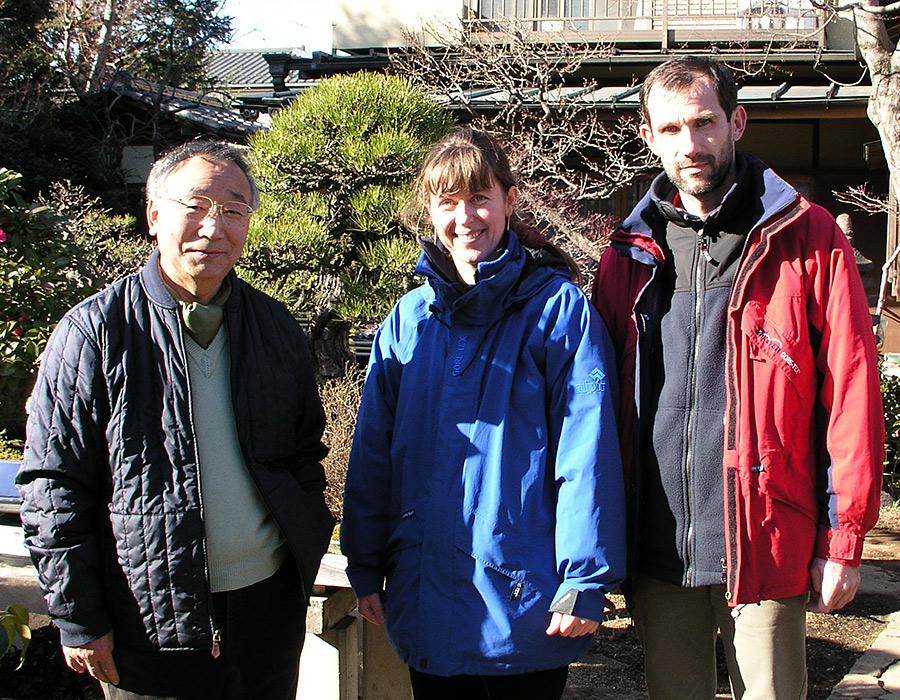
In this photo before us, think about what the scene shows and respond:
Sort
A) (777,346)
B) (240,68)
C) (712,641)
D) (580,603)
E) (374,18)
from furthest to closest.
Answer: (240,68)
(374,18)
(712,641)
(777,346)
(580,603)

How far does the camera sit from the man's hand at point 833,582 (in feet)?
6.36

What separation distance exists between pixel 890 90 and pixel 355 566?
19.7 feet

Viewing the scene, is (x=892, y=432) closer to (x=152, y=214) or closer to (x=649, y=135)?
(x=649, y=135)

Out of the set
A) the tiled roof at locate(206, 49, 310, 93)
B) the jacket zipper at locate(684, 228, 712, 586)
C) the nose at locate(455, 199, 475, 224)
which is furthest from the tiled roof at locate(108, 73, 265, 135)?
the jacket zipper at locate(684, 228, 712, 586)

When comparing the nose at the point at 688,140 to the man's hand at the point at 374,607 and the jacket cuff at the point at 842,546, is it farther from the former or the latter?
the man's hand at the point at 374,607

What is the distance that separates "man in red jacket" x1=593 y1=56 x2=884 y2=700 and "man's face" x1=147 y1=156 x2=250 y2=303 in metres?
0.97

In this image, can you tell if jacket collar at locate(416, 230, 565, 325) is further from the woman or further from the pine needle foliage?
the pine needle foliage

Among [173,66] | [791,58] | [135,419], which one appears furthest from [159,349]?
[173,66]

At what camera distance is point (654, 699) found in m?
2.20

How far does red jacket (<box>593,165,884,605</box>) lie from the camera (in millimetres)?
1907

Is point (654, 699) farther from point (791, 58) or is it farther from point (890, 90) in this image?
point (791, 58)

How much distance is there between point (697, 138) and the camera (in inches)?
80.3

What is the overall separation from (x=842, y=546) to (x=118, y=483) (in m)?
1.59

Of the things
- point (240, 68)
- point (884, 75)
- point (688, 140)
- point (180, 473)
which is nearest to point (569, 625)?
point (180, 473)
